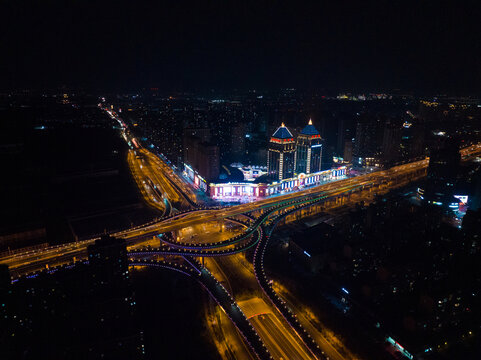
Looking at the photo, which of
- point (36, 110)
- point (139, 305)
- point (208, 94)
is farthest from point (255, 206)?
point (208, 94)

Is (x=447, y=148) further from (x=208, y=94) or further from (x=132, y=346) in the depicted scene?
(x=208, y=94)

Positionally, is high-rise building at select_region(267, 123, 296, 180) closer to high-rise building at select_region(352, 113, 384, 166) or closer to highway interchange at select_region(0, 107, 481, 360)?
highway interchange at select_region(0, 107, 481, 360)

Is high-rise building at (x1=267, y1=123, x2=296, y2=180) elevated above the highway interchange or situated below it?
above

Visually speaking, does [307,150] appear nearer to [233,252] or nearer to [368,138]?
[368,138]

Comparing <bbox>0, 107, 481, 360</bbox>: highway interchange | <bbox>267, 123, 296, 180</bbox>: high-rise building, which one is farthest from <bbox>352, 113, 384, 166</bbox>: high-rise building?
<bbox>267, 123, 296, 180</bbox>: high-rise building

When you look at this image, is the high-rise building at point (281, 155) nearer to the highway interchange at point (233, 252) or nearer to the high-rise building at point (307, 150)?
Answer: the high-rise building at point (307, 150)

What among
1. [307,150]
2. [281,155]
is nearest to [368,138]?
[307,150]

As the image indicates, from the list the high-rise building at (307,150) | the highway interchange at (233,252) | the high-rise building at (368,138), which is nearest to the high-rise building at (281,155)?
the high-rise building at (307,150)
